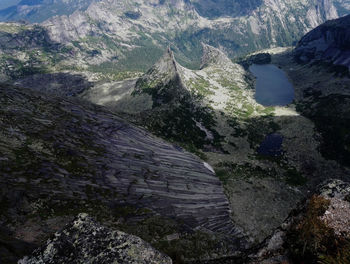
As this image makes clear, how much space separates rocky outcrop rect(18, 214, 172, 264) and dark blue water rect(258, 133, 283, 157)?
124 metres

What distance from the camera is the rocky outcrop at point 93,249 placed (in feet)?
51.8

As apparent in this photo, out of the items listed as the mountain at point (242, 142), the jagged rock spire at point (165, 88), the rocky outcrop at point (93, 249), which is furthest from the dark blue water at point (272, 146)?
the rocky outcrop at point (93, 249)

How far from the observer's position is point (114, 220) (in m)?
41.0

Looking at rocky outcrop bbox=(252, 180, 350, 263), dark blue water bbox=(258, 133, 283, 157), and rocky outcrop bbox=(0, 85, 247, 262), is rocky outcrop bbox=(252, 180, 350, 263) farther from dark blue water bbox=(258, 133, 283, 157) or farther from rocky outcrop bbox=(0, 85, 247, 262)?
dark blue water bbox=(258, 133, 283, 157)

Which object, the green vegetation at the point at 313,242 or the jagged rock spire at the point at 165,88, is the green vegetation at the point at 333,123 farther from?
the green vegetation at the point at 313,242

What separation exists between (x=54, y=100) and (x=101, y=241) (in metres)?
58.7

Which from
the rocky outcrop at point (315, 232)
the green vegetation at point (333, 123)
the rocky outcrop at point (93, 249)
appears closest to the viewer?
the rocky outcrop at point (93, 249)

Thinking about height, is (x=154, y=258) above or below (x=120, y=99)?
above

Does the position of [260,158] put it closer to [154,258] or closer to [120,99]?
[154,258]

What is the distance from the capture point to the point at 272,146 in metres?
141

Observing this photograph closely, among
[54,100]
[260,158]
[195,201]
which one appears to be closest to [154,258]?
[195,201]

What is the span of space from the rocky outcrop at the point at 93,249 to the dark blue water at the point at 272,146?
124m

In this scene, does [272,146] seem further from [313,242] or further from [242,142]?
[313,242]

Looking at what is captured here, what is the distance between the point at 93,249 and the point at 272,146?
140 meters
